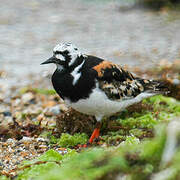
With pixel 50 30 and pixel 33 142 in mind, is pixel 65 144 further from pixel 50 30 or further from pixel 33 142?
pixel 50 30

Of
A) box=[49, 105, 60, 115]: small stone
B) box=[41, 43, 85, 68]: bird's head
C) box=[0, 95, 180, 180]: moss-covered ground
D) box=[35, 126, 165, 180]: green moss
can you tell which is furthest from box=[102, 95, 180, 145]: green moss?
box=[35, 126, 165, 180]: green moss

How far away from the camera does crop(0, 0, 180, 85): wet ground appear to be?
29.3 ft

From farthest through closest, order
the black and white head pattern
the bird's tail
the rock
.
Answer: the rock < the bird's tail < the black and white head pattern

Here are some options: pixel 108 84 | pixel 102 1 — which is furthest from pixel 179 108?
pixel 102 1

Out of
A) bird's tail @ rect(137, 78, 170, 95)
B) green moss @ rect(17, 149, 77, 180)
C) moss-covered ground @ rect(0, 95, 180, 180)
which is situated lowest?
bird's tail @ rect(137, 78, 170, 95)

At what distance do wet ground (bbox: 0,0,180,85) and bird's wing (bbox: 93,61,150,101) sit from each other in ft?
11.1

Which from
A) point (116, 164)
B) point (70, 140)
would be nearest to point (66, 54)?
point (70, 140)

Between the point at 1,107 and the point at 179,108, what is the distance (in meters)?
2.73

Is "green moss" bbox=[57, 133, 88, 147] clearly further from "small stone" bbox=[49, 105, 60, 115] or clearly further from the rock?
the rock

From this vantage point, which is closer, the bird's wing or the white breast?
the white breast

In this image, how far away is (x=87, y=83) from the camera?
4051mm

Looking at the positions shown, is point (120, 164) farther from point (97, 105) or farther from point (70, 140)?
point (70, 140)

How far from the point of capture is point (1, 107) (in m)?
6.28

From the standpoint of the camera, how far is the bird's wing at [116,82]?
423 centimetres
